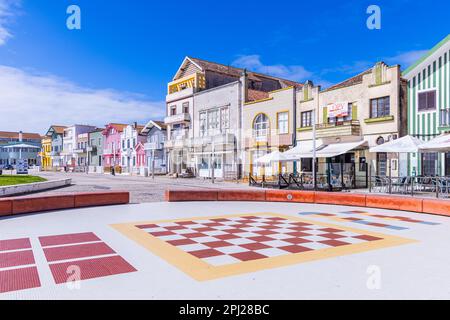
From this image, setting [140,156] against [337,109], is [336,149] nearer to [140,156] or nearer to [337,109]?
[337,109]

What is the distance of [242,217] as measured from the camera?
11.2 m

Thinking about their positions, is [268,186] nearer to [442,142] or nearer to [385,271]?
[442,142]

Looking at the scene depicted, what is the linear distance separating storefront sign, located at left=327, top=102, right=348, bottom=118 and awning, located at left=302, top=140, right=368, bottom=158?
232cm

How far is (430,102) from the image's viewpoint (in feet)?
73.3

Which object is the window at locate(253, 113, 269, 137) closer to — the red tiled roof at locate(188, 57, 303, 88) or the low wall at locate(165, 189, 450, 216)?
the red tiled roof at locate(188, 57, 303, 88)

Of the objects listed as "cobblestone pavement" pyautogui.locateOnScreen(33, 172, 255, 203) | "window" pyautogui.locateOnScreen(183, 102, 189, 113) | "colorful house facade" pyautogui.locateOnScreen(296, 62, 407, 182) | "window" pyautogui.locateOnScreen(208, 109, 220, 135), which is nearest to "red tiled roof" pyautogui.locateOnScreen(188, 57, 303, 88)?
"window" pyautogui.locateOnScreen(183, 102, 189, 113)

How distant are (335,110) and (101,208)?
769 inches

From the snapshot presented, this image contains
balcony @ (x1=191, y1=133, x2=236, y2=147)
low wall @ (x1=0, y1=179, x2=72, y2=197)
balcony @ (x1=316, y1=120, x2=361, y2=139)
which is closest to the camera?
low wall @ (x1=0, y1=179, x2=72, y2=197)

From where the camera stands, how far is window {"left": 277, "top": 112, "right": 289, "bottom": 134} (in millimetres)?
31416

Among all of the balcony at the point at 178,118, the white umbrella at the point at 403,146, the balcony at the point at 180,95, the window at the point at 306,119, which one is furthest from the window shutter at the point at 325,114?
the balcony at the point at 178,118

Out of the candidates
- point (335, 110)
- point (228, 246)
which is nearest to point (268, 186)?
point (335, 110)

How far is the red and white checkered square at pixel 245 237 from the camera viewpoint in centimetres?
668

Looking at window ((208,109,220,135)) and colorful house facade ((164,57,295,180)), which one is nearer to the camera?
colorful house facade ((164,57,295,180))

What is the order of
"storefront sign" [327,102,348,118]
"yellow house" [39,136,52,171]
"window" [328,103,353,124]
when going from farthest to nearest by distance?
"yellow house" [39,136,52,171]
"storefront sign" [327,102,348,118]
"window" [328,103,353,124]
